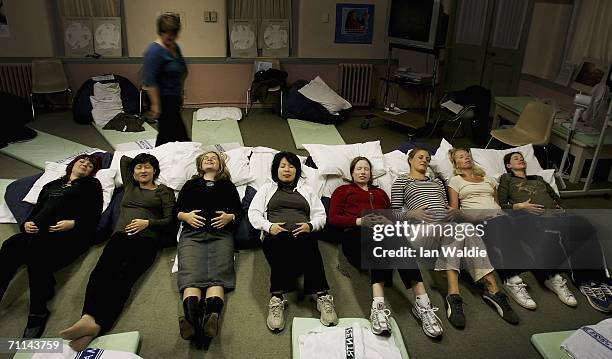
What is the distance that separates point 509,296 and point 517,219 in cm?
50

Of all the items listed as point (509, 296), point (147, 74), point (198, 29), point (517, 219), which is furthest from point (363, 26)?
point (509, 296)

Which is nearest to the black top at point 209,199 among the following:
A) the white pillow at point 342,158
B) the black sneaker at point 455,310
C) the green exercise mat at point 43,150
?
the white pillow at point 342,158

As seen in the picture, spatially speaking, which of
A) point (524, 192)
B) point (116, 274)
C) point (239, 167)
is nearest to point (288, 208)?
point (239, 167)

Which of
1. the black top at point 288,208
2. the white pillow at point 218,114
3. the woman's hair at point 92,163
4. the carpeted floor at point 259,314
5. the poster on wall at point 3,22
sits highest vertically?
the poster on wall at point 3,22

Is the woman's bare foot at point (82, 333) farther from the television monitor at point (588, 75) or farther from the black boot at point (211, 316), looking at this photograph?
the television monitor at point (588, 75)

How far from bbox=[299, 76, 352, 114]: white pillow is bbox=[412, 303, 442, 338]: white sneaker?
357 centimetres

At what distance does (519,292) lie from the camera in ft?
8.86

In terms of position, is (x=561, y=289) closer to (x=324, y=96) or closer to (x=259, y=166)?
(x=259, y=166)

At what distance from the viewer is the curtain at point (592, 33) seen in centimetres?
439

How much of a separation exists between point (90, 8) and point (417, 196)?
4707 mm

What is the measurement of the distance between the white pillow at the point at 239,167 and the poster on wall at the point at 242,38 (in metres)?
2.95

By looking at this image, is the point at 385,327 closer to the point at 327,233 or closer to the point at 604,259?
the point at 327,233

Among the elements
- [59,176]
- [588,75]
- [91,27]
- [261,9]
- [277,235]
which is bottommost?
[277,235]

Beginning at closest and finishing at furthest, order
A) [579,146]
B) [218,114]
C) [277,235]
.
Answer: [277,235] < [579,146] < [218,114]
